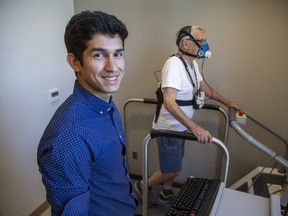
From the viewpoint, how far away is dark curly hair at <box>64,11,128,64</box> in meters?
0.83

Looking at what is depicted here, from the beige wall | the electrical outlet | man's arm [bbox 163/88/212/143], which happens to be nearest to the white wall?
the beige wall

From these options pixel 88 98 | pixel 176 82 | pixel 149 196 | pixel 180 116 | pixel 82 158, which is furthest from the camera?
pixel 149 196

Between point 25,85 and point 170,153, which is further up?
point 25,85

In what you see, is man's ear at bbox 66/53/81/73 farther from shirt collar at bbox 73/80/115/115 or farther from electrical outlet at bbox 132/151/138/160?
electrical outlet at bbox 132/151/138/160

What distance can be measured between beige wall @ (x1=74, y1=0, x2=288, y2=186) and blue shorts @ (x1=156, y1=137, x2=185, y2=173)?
1.65 feet

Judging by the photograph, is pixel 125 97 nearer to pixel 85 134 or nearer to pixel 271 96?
pixel 271 96

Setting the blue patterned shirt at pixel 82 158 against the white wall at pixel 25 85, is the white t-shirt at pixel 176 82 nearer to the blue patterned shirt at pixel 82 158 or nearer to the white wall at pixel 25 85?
the blue patterned shirt at pixel 82 158

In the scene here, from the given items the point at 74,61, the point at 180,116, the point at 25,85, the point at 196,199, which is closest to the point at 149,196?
the point at 180,116

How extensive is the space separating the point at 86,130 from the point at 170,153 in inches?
49.7

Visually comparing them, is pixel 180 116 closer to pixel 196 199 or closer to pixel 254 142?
pixel 254 142

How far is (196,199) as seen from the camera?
3.46 ft

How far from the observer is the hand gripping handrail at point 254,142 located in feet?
4.26

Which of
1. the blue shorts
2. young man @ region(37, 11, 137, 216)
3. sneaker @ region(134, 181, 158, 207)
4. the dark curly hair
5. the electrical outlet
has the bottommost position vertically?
sneaker @ region(134, 181, 158, 207)

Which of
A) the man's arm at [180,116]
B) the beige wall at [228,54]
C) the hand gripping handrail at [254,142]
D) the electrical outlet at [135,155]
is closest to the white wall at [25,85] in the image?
the beige wall at [228,54]
